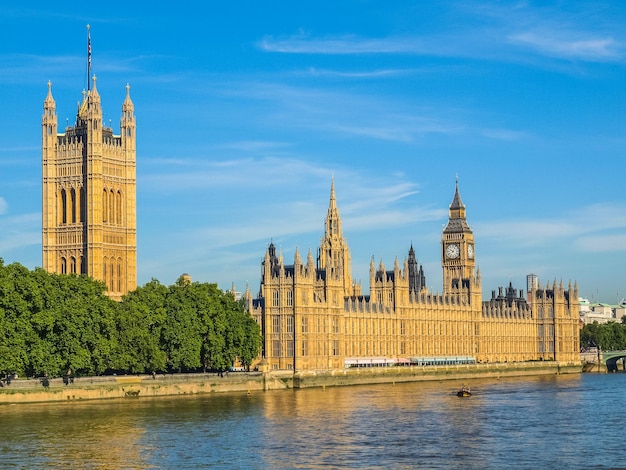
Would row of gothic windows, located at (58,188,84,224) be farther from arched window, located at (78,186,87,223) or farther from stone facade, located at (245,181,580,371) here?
stone facade, located at (245,181,580,371)

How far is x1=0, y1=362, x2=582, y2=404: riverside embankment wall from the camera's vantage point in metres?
96.2

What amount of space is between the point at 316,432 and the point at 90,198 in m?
67.2

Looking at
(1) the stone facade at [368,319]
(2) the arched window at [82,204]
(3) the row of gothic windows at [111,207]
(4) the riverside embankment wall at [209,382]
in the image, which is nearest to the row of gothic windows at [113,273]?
(3) the row of gothic windows at [111,207]

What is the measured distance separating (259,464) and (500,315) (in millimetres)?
130576

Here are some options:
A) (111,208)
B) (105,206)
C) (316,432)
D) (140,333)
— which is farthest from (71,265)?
(316,432)

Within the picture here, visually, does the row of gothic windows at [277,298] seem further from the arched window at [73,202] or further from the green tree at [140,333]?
the green tree at [140,333]

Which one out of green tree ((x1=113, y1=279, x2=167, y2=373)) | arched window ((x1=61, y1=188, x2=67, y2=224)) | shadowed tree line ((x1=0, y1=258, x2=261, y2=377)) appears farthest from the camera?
arched window ((x1=61, y1=188, x2=67, y2=224))

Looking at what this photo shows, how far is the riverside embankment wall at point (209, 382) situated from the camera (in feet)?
316

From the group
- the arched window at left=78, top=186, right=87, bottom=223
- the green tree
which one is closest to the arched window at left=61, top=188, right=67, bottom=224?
the arched window at left=78, top=186, right=87, bottom=223

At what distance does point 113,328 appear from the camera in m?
102

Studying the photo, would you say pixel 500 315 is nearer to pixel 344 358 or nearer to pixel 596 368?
pixel 596 368

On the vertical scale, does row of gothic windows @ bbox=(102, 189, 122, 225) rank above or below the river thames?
above

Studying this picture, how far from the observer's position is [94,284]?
348 ft

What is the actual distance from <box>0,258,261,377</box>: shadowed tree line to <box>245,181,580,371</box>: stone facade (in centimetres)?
1023
